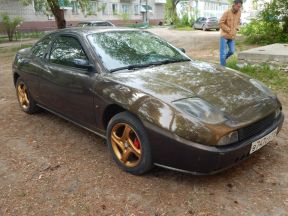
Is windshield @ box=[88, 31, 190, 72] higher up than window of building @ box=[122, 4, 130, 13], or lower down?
lower down

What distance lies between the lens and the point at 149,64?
13.7ft

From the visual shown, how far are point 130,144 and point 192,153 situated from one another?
2.58ft

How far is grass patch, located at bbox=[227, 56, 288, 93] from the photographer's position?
6879 mm

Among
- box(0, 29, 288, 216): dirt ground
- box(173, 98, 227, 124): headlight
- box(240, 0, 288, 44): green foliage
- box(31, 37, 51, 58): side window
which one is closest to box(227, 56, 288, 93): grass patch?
box(0, 29, 288, 216): dirt ground

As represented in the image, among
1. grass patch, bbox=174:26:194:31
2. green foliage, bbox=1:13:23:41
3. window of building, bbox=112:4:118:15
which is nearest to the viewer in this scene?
green foliage, bbox=1:13:23:41

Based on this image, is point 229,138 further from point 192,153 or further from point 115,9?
point 115,9

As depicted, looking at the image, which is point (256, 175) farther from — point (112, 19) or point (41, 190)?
point (112, 19)

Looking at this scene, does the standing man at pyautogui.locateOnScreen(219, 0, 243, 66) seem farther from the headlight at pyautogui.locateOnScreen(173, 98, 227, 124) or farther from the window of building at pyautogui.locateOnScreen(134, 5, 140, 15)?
the window of building at pyautogui.locateOnScreen(134, 5, 140, 15)

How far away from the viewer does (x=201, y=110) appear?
124 inches

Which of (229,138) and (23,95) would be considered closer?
(229,138)

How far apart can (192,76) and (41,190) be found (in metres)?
2.01

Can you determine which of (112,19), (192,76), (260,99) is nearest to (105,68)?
(192,76)

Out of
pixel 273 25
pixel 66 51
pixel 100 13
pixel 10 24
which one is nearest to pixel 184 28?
pixel 100 13

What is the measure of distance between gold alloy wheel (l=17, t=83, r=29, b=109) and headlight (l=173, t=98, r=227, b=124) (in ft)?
11.0
